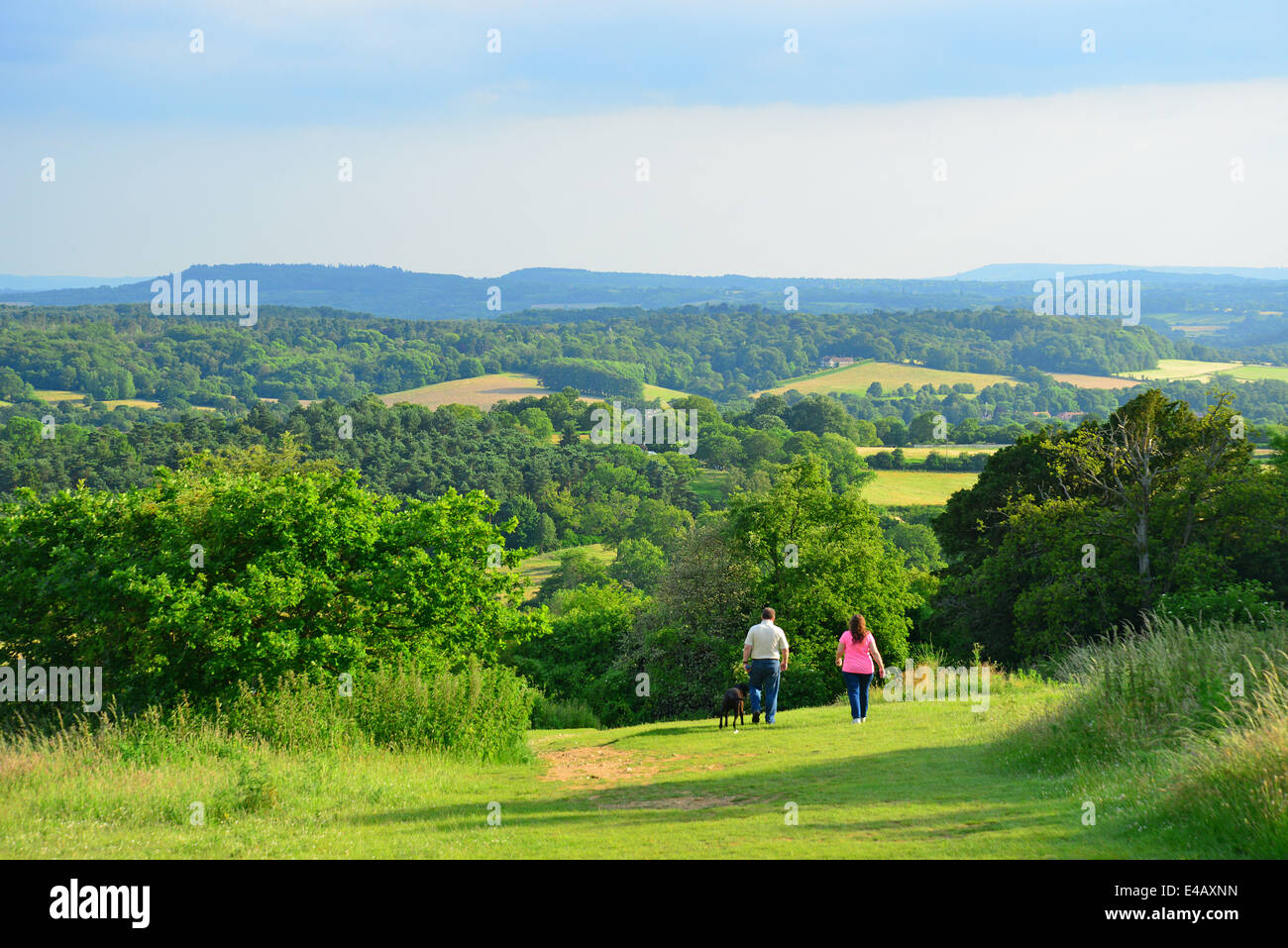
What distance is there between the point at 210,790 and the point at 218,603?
6.65 meters

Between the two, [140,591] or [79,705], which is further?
[79,705]

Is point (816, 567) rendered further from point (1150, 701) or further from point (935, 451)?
point (935, 451)

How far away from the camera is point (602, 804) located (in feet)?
31.1

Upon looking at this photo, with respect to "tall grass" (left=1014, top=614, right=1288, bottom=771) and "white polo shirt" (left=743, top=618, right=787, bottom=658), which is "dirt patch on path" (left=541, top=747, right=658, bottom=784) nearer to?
"white polo shirt" (left=743, top=618, right=787, bottom=658)

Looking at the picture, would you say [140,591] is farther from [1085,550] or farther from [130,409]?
[130,409]

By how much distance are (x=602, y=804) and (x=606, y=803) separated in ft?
0.19

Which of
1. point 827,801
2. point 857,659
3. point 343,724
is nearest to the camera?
point 827,801

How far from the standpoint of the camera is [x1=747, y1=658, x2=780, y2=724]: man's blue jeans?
14.3 metres

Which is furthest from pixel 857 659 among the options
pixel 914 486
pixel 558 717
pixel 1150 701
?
pixel 914 486

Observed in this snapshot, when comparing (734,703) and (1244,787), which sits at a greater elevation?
(1244,787)

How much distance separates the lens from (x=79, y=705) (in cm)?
1694
